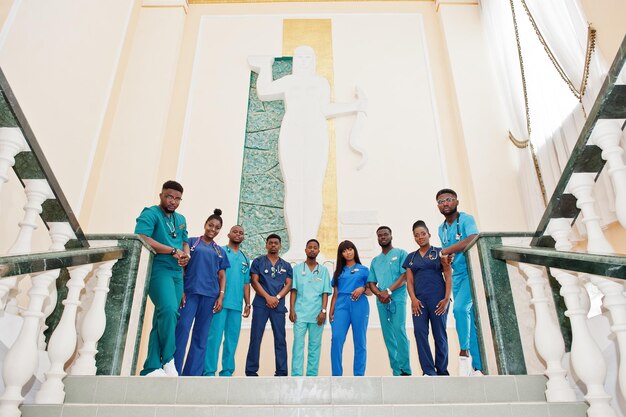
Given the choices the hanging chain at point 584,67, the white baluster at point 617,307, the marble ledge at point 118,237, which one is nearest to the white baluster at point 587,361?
the white baluster at point 617,307

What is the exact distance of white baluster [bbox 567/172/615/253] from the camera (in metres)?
1.79

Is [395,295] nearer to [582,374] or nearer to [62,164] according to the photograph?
[582,374]

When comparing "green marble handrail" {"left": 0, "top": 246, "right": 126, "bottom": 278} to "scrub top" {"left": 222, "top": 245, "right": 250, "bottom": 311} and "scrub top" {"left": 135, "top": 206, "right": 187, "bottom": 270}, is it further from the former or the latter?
"scrub top" {"left": 222, "top": 245, "right": 250, "bottom": 311}

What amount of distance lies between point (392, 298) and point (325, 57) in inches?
138

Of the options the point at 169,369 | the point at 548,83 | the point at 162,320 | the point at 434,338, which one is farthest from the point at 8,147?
the point at 548,83

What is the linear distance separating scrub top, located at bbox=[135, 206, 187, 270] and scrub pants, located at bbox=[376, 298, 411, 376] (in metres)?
1.43

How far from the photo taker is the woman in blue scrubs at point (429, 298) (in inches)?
112

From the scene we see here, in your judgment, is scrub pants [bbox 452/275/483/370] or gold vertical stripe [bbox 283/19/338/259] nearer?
scrub pants [bbox 452/275/483/370]

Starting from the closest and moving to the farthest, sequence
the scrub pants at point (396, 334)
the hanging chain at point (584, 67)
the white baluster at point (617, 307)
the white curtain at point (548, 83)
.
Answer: the white baluster at point (617, 307) → the scrub pants at point (396, 334) → the hanging chain at point (584, 67) → the white curtain at point (548, 83)

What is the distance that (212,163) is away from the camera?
5.11 meters

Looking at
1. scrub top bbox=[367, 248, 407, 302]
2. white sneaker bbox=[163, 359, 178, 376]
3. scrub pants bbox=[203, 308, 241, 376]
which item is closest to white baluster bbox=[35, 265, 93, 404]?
white sneaker bbox=[163, 359, 178, 376]

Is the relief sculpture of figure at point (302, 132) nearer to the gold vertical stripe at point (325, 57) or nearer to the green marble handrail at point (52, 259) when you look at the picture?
the gold vertical stripe at point (325, 57)

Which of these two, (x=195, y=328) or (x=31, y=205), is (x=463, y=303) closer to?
(x=195, y=328)

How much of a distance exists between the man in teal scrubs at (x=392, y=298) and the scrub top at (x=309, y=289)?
0.34 meters
